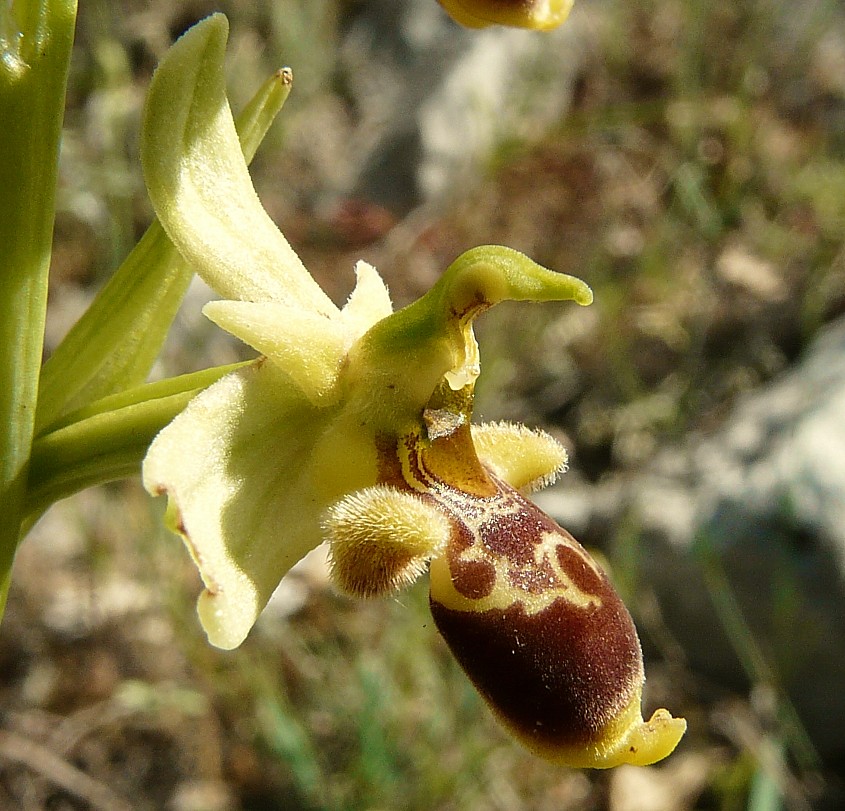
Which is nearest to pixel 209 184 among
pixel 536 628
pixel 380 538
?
pixel 380 538

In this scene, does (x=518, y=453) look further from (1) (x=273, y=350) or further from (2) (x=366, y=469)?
(1) (x=273, y=350)

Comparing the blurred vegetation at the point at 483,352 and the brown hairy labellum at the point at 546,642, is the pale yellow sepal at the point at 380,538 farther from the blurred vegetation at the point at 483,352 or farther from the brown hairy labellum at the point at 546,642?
the blurred vegetation at the point at 483,352

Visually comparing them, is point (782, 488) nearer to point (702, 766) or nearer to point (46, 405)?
point (702, 766)

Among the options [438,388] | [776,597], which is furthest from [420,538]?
[776,597]

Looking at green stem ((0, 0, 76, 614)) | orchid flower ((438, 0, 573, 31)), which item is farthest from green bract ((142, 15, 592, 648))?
orchid flower ((438, 0, 573, 31))

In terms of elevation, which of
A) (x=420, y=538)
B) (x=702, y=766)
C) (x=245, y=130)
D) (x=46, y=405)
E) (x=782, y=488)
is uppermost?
(x=245, y=130)
